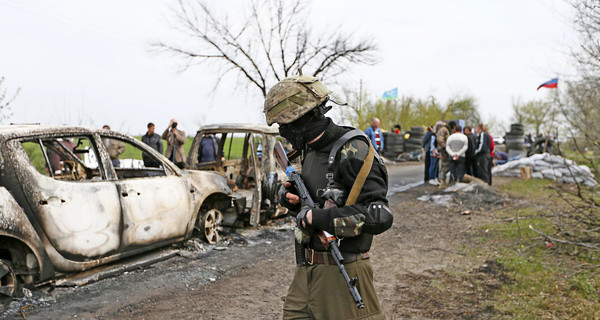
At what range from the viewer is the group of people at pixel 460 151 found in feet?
42.2

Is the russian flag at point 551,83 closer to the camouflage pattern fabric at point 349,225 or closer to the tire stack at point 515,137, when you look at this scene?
the camouflage pattern fabric at point 349,225

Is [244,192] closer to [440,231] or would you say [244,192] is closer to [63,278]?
[440,231]

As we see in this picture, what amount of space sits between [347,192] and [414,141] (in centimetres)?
2491

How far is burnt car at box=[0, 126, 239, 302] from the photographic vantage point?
4.47 meters

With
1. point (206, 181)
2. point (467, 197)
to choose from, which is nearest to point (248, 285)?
point (206, 181)

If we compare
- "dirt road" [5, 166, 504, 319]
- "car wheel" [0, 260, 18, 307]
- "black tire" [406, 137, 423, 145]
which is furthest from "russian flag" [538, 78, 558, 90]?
"black tire" [406, 137, 423, 145]

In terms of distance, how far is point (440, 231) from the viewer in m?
8.54

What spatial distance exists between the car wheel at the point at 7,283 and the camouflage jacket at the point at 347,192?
3326mm

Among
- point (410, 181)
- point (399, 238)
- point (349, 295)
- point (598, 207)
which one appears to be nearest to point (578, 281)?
point (598, 207)

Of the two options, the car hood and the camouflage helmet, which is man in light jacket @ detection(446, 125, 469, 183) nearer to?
the car hood

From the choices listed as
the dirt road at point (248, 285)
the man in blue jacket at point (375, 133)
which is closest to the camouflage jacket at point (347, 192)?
the dirt road at point (248, 285)

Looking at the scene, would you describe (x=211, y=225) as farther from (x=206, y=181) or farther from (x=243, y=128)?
(x=243, y=128)

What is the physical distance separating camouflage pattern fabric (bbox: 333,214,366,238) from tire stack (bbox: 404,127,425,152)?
24.9 m

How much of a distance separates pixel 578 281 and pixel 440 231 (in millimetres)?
3424
